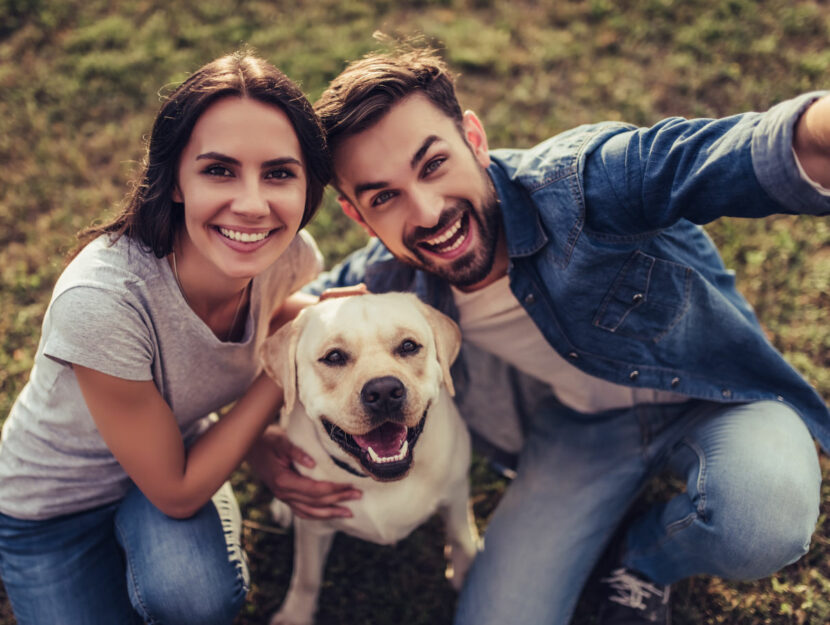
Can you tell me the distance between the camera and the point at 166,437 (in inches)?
90.4

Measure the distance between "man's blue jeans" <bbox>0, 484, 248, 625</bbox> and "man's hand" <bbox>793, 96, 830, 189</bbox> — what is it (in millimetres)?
2411

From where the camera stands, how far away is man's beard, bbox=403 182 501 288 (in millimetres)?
2464

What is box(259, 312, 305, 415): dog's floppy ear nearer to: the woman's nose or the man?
the woman's nose

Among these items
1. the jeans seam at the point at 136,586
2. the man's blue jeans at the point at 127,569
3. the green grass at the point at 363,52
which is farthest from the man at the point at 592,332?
the jeans seam at the point at 136,586

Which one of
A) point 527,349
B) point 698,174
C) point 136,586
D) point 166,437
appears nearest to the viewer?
point 698,174

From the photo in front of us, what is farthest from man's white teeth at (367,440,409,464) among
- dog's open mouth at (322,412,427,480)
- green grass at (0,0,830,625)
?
green grass at (0,0,830,625)

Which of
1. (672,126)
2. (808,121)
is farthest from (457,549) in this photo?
(808,121)

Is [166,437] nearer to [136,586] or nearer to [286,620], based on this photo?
[136,586]

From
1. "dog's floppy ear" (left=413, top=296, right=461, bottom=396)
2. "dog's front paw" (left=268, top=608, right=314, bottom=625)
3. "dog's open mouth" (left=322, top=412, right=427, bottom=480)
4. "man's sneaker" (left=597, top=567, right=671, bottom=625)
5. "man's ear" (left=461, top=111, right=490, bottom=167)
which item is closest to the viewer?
"dog's open mouth" (left=322, top=412, right=427, bottom=480)

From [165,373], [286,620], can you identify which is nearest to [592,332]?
[165,373]

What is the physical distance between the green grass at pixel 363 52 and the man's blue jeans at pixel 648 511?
52 cm

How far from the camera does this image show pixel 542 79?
4586mm

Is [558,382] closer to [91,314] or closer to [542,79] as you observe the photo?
[91,314]

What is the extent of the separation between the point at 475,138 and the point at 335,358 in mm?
1125
